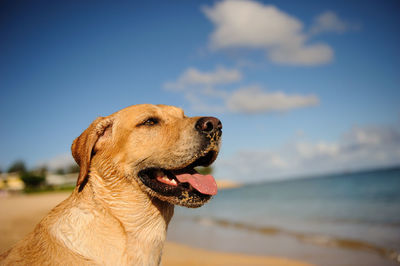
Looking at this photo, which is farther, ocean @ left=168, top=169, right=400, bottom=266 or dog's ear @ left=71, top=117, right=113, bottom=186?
ocean @ left=168, top=169, right=400, bottom=266

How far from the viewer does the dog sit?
2.44 metres

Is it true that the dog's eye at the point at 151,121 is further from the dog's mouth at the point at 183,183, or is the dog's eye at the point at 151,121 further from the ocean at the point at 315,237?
the ocean at the point at 315,237

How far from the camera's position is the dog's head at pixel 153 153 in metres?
2.75

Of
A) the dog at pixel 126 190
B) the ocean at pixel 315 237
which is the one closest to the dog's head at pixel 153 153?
the dog at pixel 126 190

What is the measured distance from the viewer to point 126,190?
2.73 m

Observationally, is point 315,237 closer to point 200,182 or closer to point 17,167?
point 200,182

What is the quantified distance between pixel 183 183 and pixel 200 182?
0.17m

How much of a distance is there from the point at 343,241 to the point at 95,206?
7.89 meters

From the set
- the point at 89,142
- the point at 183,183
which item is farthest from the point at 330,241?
the point at 89,142

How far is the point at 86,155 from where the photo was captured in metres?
2.74

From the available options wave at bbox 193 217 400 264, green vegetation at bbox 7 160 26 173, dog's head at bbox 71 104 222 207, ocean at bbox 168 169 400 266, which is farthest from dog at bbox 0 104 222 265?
green vegetation at bbox 7 160 26 173

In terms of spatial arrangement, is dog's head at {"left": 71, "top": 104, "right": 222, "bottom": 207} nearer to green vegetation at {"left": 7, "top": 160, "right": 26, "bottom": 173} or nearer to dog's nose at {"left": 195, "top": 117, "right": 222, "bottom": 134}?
dog's nose at {"left": 195, "top": 117, "right": 222, "bottom": 134}

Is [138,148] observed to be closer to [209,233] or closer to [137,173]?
[137,173]

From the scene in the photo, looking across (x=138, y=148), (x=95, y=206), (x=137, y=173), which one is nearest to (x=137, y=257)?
(x=95, y=206)
